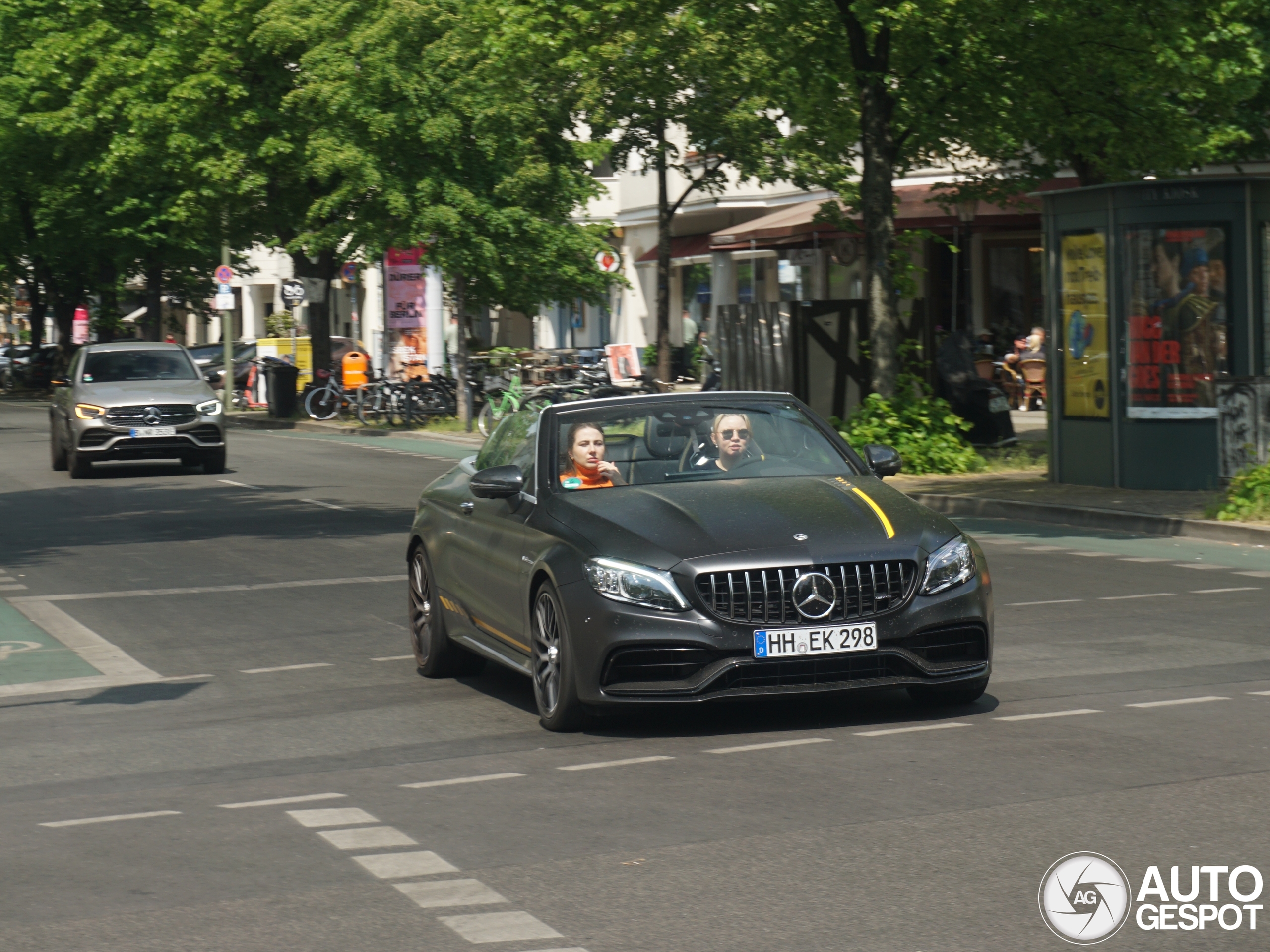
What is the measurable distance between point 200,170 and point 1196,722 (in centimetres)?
3247

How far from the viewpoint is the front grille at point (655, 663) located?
763cm

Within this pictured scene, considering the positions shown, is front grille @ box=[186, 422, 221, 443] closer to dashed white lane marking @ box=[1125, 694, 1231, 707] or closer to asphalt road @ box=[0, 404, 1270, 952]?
asphalt road @ box=[0, 404, 1270, 952]

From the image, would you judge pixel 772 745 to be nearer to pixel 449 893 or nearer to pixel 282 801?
pixel 282 801

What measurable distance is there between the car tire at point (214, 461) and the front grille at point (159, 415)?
544mm

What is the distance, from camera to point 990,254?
131 ft

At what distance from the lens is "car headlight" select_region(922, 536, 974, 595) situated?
783cm

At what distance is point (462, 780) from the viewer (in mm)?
7180

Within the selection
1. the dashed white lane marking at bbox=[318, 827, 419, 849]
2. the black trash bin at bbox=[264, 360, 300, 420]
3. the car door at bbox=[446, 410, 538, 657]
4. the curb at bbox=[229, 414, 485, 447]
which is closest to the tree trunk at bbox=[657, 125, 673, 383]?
the curb at bbox=[229, 414, 485, 447]

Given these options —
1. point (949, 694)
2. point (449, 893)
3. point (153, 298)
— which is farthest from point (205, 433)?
point (153, 298)

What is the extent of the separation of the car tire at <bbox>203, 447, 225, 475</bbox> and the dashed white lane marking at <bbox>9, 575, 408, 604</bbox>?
11.7m

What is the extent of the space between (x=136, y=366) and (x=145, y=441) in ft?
6.09

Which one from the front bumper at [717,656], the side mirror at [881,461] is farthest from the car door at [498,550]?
the side mirror at [881,461]

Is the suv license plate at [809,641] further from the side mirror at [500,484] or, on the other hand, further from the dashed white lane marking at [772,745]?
the side mirror at [500,484]

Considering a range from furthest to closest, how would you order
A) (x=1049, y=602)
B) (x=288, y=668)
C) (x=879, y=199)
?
(x=879, y=199)
(x=1049, y=602)
(x=288, y=668)
